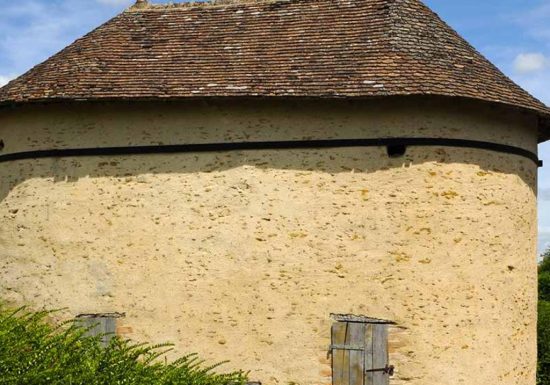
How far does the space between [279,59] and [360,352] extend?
14.2 ft

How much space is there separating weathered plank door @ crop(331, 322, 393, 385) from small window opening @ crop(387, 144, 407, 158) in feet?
7.56

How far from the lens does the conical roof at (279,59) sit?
9.88m

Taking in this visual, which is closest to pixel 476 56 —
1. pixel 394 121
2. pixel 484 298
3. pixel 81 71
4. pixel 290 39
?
pixel 394 121

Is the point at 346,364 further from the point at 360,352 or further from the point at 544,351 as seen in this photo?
the point at 544,351

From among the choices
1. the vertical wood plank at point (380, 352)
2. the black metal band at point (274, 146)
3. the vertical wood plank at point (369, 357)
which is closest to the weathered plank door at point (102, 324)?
the black metal band at point (274, 146)

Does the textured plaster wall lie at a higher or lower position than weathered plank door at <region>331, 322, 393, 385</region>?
higher

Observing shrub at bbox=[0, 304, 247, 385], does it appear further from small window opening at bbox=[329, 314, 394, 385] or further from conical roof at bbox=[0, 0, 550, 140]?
conical roof at bbox=[0, 0, 550, 140]

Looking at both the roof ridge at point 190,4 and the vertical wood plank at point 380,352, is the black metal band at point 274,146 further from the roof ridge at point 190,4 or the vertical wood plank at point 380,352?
the roof ridge at point 190,4

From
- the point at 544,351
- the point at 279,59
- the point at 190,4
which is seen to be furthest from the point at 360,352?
the point at 544,351

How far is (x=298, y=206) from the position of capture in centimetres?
995

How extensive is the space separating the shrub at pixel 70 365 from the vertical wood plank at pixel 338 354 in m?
1.32

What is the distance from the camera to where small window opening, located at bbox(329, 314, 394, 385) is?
373 inches

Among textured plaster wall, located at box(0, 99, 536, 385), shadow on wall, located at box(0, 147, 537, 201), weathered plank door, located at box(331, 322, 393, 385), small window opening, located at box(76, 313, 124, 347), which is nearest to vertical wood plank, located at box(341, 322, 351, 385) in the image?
weathered plank door, located at box(331, 322, 393, 385)

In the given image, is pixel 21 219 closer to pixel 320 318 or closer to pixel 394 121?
pixel 320 318
